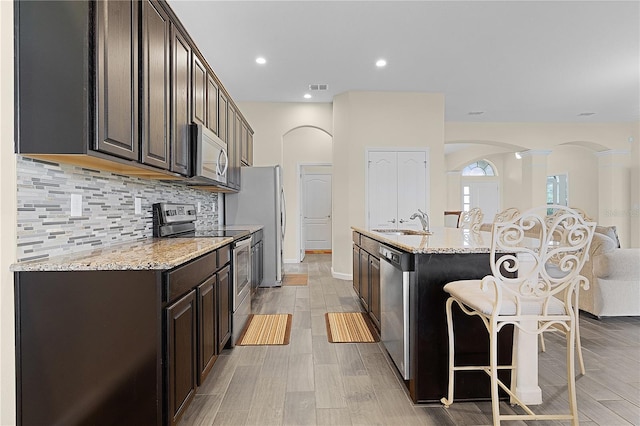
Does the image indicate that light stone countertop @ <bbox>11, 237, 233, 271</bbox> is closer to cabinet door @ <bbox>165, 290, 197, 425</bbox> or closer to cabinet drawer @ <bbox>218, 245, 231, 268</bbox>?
cabinet door @ <bbox>165, 290, 197, 425</bbox>

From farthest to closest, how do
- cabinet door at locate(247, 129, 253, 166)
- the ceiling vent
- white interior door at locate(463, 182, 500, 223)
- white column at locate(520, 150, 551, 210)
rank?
white interior door at locate(463, 182, 500, 223), white column at locate(520, 150, 551, 210), cabinet door at locate(247, 129, 253, 166), the ceiling vent

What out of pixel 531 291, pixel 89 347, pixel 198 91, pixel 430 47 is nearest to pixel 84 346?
pixel 89 347

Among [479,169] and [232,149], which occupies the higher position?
[479,169]

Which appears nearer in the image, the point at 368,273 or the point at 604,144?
the point at 368,273

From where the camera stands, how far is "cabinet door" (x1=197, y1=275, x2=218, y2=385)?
6.73 ft

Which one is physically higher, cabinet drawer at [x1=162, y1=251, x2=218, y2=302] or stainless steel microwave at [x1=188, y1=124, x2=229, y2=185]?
stainless steel microwave at [x1=188, y1=124, x2=229, y2=185]

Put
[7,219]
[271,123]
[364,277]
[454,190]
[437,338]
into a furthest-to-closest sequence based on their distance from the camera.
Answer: [454,190] → [271,123] → [364,277] → [437,338] → [7,219]

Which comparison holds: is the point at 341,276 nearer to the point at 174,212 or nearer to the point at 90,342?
the point at 174,212

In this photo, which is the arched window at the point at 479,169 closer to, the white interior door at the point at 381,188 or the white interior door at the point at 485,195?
the white interior door at the point at 485,195

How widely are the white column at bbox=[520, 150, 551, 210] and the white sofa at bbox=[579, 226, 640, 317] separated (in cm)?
461

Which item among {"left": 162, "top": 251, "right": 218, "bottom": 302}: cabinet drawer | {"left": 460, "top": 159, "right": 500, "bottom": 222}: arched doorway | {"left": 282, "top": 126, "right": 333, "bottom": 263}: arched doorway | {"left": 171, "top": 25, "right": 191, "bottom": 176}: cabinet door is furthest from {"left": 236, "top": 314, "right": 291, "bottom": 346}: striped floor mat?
{"left": 460, "top": 159, "right": 500, "bottom": 222}: arched doorway

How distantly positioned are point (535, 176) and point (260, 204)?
20.0 feet

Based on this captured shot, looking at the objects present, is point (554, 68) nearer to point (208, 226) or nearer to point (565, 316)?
point (565, 316)

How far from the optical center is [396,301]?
2312 mm
